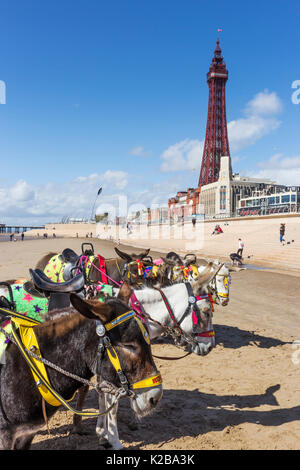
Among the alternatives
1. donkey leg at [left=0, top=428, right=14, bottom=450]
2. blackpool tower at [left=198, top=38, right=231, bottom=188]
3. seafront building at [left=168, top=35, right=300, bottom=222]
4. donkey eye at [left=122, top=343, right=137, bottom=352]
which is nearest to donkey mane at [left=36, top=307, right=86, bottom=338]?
donkey eye at [left=122, top=343, right=137, bottom=352]

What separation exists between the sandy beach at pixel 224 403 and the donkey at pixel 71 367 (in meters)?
1.17

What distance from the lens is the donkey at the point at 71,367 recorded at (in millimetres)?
2469

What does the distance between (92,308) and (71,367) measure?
66 cm

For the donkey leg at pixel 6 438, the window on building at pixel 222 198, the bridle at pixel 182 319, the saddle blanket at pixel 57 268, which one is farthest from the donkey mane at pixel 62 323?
the window on building at pixel 222 198

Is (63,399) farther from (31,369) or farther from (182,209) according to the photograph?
(182,209)

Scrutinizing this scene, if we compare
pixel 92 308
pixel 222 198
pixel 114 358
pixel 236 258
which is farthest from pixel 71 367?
pixel 222 198

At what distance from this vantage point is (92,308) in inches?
90.9

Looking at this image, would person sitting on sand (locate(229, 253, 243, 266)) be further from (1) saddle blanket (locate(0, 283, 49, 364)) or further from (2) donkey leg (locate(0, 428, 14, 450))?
(2) donkey leg (locate(0, 428, 14, 450))

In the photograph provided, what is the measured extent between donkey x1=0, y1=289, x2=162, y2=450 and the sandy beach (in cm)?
117

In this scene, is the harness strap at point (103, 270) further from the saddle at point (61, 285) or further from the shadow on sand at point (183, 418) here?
the saddle at point (61, 285)

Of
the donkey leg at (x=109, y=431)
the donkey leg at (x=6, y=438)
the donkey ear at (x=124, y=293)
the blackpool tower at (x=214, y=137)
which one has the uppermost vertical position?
the blackpool tower at (x=214, y=137)

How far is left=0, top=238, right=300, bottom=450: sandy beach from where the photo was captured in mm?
4137

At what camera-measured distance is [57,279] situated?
7410mm

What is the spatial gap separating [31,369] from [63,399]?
0.36m
